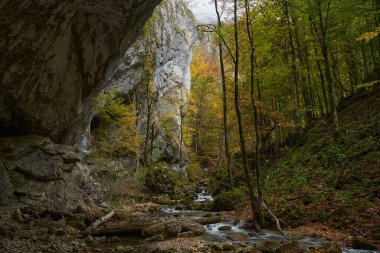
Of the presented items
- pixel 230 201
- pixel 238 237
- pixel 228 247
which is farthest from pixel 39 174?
pixel 230 201

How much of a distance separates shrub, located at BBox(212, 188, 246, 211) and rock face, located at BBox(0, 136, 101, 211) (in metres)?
6.63

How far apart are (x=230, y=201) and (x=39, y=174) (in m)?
8.81

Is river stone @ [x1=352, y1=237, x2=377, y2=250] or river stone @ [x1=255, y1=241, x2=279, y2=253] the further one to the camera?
river stone @ [x1=255, y1=241, x2=279, y2=253]

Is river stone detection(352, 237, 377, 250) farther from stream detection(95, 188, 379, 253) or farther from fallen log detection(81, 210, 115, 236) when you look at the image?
fallen log detection(81, 210, 115, 236)

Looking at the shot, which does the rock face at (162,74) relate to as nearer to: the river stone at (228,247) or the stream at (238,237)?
the stream at (238,237)

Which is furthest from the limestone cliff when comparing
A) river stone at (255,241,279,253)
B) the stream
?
river stone at (255,241,279,253)

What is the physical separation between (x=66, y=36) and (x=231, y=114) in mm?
Answer: 17908

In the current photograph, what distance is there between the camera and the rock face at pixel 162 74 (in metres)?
26.5

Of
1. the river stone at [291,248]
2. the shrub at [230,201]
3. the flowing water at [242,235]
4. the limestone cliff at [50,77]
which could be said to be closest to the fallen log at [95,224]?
the limestone cliff at [50,77]

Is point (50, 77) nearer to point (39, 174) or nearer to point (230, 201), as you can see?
point (39, 174)

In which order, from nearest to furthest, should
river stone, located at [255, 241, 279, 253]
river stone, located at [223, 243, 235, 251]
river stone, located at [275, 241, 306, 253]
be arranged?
river stone, located at [275, 241, 306, 253] < river stone, located at [255, 241, 279, 253] < river stone, located at [223, 243, 235, 251]

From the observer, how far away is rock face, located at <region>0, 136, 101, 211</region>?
1084 centimetres

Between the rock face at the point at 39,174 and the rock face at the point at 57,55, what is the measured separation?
87 cm

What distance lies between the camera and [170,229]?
10844 mm
